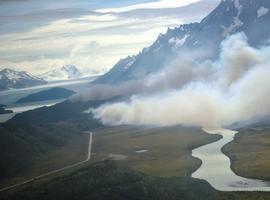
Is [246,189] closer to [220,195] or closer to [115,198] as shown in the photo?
[220,195]

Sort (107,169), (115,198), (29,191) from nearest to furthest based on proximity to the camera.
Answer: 1. (115,198)
2. (29,191)
3. (107,169)

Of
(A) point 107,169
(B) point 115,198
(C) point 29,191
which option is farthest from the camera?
(A) point 107,169

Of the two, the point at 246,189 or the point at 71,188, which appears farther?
the point at 246,189

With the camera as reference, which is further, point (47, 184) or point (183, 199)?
point (47, 184)

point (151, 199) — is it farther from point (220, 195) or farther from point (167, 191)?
point (220, 195)

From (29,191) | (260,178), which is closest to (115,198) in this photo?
(29,191)

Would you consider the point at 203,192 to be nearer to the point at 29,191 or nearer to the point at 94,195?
the point at 94,195

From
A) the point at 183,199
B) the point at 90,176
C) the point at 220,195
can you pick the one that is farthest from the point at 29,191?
the point at 220,195
